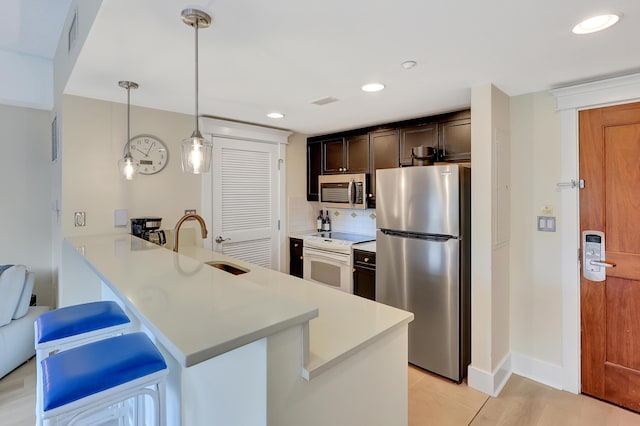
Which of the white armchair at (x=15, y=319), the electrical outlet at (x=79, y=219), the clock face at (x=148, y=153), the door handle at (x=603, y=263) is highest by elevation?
the clock face at (x=148, y=153)

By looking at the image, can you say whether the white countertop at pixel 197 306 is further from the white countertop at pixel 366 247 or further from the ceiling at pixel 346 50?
the white countertop at pixel 366 247

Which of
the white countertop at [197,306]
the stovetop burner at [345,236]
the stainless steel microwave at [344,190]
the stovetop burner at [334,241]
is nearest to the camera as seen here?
the white countertop at [197,306]

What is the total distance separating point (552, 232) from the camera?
2.42 metres

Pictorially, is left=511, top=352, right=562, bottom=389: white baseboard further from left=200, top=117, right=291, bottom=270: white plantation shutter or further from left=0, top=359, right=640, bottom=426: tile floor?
left=200, top=117, right=291, bottom=270: white plantation shutter

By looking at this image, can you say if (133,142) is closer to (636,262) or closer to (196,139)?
(196,139)

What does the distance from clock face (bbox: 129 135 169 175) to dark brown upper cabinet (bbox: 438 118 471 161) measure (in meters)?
2.44

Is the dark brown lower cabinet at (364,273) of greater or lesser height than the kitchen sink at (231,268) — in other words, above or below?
below

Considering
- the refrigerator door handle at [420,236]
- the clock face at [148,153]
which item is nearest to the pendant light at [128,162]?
the clock face at [148,153]

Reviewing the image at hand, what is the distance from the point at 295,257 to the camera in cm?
394

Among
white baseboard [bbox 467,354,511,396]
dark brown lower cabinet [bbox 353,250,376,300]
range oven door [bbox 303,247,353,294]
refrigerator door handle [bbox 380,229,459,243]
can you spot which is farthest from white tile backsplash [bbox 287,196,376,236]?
white baseboard [bbox 467,354,511,396]

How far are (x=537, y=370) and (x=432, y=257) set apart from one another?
1.15 m

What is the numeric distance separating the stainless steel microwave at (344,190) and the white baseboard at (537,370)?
1872mm

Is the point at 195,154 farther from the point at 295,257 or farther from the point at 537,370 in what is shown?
the point at 537,370

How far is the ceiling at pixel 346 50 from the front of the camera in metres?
1.36
